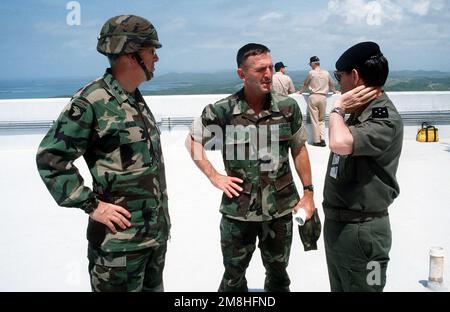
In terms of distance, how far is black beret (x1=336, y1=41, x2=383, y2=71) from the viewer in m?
2.12

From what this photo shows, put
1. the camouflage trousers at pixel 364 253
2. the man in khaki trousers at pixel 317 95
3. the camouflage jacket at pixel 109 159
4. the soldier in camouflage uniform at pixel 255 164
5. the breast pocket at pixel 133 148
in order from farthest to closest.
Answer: the man in khaki trousers at pixel 317 95 < the soldier in camouflage uniform at pixel 255 164 < the camouflage trousers at pixel 364 253 < the breast pocket at pixel 133 148 < the camouflage jacket at pixel 109 159

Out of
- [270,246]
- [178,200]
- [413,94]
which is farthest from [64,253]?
[413,94]

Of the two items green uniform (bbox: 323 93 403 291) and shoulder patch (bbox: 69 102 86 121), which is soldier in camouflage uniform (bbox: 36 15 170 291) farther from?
green uniform (bbox: 323 93 403 291)

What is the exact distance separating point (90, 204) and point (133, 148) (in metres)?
0.32

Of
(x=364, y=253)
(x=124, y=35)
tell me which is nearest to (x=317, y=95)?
(x=364, y=253)

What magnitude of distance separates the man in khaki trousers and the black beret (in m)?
7.03

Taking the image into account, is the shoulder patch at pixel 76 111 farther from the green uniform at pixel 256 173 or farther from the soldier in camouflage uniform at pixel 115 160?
the green uniform at pixel 256 173

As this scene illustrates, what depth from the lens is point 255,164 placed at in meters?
2.65

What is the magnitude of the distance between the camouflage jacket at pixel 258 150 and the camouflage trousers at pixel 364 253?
48 centimetres

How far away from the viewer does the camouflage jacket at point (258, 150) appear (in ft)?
8.64

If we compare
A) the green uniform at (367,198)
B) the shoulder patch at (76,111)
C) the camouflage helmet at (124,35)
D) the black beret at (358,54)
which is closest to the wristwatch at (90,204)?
the shoulder patch at (76,111)

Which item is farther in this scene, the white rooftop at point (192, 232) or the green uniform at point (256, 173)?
the white rooftop at point (192, 232)

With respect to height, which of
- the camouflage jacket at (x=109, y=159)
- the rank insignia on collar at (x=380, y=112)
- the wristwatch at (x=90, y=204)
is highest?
the rank insignia on collar at (x=380, y=112)

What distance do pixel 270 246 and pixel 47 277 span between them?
1998 mm
